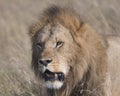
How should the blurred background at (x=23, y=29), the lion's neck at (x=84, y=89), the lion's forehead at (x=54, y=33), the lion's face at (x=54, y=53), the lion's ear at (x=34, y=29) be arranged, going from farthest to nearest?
the blurred background at (x=23, y=29), the lion's ear at (x=34, y=29), the lion's neck at (x=84, y=89), the lion's forehead at (x=54, y=33), the lion's face at (x=54, y=53)

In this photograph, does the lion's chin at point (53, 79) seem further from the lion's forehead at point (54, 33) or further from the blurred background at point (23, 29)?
the blurred background at point (23, 29)

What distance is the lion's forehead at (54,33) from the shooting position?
6535 mm

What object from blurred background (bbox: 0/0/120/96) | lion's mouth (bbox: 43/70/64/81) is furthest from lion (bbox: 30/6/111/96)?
blurred background (bbox: 0/0/120/96)

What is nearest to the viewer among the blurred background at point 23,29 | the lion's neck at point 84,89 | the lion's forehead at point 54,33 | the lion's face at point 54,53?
the lion's face at point 54,53

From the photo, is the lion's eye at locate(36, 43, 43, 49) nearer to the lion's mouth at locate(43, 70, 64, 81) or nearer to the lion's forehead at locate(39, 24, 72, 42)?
the lion's forehead at locate(39, 24, 72, 42)

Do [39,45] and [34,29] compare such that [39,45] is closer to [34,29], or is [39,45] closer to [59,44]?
[59,44]

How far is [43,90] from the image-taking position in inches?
282

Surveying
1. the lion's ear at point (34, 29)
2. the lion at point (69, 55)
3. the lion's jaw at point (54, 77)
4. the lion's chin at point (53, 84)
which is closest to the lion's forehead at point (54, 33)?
the lion at point (69, 55)

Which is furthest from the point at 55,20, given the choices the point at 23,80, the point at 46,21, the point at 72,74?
the point at 23,80

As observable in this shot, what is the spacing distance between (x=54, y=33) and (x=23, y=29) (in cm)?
538

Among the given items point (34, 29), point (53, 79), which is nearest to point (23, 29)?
point (34, 29)

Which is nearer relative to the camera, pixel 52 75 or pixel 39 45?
pixel 52 75

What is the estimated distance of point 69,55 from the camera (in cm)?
650

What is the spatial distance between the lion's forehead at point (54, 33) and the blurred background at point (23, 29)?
61cm
